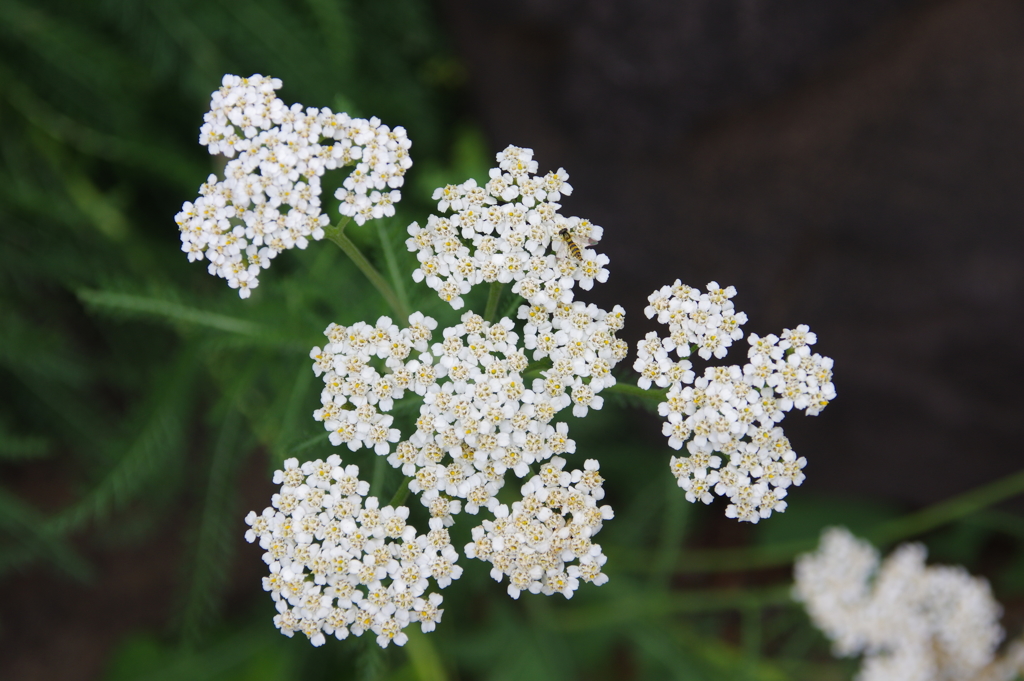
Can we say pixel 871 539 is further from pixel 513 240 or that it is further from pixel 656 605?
pixel 513 240

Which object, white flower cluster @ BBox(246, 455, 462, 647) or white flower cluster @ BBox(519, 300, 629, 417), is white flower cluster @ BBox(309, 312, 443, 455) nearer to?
white flower cluster @ BBox(246, 455, 462, 647)

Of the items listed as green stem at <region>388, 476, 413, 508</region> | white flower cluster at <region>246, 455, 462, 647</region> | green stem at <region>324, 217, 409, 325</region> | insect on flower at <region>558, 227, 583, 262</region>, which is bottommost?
white flower cluster at <region>246, 455, 462, 647</region>

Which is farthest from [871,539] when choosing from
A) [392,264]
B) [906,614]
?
[392,264]

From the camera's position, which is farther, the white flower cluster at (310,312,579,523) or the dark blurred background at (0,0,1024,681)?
the dark blurred background at (0,0,1024,681)

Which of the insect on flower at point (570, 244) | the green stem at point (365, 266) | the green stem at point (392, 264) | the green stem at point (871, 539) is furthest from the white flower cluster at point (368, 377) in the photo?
the green stem at point (871, 539)

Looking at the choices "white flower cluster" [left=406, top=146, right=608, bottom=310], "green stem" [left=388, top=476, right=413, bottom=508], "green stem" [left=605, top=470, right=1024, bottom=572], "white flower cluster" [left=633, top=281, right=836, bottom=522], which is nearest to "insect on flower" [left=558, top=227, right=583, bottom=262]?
"white flower cluster" [left=406, top=146, right=608, bottom=310]

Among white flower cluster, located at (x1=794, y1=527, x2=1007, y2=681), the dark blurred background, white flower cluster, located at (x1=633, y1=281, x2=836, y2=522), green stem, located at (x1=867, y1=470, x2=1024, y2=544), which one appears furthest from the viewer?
green stem, located at (x1=867, y1=470, x2=1024, y2=544)

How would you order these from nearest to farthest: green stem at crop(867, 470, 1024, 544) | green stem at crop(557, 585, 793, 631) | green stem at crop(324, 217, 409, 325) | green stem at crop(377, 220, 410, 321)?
green stem at crop(324, 217, 409, 325), green stem at crop(377, 220, 410, 321), green stem at crop(867, 470, 1024, 544), green stem at crop(557, 585, 793, 631)

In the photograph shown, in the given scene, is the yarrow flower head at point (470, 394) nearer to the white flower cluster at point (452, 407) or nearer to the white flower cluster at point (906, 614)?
the white flower cluster at point (452, 407)
